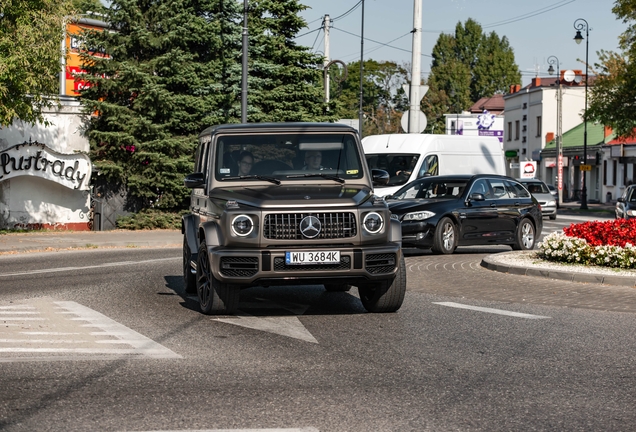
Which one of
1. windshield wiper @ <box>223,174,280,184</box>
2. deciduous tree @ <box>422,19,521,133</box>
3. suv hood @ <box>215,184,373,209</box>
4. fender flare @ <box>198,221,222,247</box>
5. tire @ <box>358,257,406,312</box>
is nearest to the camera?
suv hood @ <box>215,184,373,209</box>

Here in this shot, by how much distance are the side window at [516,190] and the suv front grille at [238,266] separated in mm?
12405

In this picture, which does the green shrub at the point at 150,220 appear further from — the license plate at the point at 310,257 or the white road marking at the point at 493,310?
the license plate at the point at 310,257

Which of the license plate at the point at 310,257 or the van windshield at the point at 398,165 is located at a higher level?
the van windshield at the point at 398,165

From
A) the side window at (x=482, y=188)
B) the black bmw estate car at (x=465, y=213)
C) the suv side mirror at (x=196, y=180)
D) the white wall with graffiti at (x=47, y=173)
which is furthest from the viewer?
the white wall with graffiti at (x=47, y=173)

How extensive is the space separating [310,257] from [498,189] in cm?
1198

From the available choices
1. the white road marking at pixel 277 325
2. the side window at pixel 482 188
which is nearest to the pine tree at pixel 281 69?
the side window at pixel 482 188

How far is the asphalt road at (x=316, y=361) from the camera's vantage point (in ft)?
19.1

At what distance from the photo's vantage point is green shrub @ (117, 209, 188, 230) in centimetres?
3100

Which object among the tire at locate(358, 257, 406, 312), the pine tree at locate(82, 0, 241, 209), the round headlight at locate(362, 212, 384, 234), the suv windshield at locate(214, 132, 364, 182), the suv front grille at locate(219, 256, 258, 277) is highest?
the pine tree at locate(82, 0, 241, 209)

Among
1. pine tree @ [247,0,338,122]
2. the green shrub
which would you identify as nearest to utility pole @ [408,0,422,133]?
pine tree @ [247,0,338,122]

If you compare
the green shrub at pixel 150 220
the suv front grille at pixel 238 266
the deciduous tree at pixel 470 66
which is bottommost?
the green shrub at pixel 150 220

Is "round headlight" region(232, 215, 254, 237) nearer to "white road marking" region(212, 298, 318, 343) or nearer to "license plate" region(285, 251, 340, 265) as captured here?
"license plate" region(285, 251, 340, 265)

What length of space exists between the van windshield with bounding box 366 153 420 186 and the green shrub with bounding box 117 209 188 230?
7645mm

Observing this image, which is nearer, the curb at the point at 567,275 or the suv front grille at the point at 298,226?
the suv front grille at the point at 298,226
